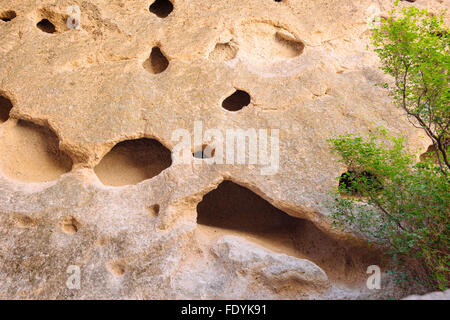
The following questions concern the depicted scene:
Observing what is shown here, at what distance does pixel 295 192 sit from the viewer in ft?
20.4

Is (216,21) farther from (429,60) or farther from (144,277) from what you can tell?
(144,277)

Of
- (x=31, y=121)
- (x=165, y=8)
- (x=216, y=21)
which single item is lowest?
(x=31, y=121)

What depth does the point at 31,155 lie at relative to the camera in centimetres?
732

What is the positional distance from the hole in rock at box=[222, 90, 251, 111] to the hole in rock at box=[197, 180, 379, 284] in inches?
68.2

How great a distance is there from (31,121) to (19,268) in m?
2.84

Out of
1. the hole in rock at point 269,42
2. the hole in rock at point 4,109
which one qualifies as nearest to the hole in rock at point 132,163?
the hole in rock at point 4,109

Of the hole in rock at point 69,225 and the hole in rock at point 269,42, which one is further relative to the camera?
the hole in rock at point 269,42

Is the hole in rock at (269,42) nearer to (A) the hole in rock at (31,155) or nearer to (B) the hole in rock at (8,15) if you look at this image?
(A) the hole in rock at (31,155)

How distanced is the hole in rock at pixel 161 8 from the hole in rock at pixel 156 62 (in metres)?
1.37

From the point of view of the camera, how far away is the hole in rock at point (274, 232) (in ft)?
20.3

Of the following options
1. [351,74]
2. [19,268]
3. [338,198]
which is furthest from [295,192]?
[19,268]

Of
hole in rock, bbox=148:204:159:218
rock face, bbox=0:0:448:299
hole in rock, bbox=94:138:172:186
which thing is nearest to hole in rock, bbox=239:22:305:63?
rock face, bbox=0:0:448:299
